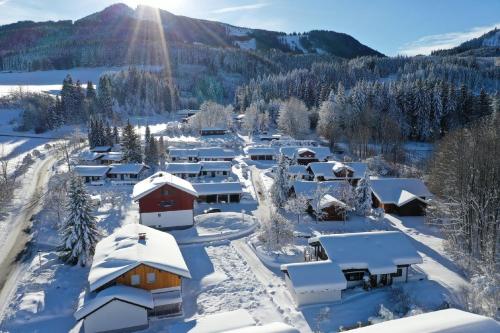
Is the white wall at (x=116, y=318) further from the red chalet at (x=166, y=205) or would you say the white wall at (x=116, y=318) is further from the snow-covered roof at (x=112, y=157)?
the snow-covered roof at (x=112, y=157)

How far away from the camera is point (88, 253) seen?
30094 millimetres

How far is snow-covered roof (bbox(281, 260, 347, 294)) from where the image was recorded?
78.3ft

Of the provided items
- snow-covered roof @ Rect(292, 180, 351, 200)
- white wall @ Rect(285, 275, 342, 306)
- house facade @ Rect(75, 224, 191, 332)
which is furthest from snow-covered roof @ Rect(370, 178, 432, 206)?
house facade @ Rect(75, 224, 191, 332)

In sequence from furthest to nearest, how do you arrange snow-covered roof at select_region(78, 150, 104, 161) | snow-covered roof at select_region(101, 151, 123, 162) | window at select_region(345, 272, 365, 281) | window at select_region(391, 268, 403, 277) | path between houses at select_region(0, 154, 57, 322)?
1. snow-covered roof at select_region(101, 151, 123, 162)
2. snow-covered roof at select_region(78, 150, 104, 161)
3. path between houses at select_region(0, 154, 57, 322)
4. window at select_region(391, 268, 403, 277)
5. window at select_region(345, 272, 365, 281)

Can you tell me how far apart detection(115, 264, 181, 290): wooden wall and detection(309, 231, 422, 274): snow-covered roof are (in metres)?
11.6

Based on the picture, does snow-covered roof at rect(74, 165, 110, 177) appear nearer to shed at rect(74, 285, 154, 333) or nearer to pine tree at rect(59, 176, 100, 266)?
pine tree at rect(59, 176, 100, 266)

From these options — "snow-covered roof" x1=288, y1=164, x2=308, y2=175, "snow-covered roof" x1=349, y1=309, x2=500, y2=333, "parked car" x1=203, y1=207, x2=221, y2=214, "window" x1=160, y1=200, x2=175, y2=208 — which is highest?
A: "snow-covered roof" x1=349, y1=309, x2=500, y2=333

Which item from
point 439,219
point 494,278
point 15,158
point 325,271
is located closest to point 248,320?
point 325,271

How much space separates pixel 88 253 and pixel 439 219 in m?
33.6

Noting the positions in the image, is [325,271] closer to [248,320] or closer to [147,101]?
[248,320]

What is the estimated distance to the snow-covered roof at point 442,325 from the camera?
889cm

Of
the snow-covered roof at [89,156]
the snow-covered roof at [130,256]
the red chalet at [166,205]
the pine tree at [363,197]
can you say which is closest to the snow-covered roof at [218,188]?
the red chalet at [166,205]

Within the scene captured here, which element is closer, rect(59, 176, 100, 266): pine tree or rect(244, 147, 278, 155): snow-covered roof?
rect(59, 176, 100, 266): pine tree

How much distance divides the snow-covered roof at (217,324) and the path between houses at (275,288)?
13.2 feet
